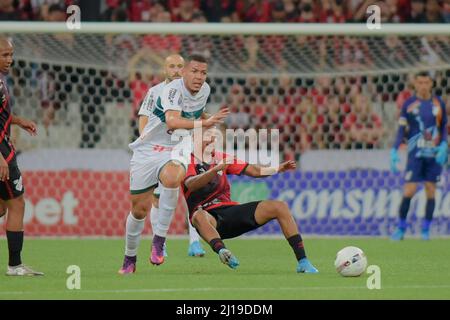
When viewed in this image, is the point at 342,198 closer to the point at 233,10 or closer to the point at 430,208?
the point at 430,208

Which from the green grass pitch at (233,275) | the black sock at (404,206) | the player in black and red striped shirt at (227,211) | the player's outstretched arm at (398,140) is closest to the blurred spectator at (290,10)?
the player's outstretched arm at (398,140)

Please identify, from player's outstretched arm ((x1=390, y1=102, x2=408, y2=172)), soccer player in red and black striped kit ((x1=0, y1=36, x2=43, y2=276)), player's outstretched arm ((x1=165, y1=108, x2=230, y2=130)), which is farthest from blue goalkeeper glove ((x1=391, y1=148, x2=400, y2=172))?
soccer player in red and black striped kit ((x1=0, y1=36, x2=43, y2=276))

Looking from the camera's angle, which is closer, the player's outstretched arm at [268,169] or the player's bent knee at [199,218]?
the player's outstretched arm at [268,169]

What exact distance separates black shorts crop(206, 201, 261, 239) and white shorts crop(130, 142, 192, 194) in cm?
49

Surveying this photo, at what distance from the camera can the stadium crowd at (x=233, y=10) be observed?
639 inches

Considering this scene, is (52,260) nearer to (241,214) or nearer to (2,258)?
(2,258)

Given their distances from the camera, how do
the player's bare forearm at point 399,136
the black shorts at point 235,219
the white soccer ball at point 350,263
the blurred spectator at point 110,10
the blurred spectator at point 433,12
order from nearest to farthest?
the white soccer ball at point 350,263
the black shorts at point 235,219
the player's bare forearm at point 399,136
the blurred spectator at point 110,10
the blurred spectator at point 433,12

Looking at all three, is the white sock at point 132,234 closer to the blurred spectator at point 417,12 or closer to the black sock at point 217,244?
the black sock at point 217,244

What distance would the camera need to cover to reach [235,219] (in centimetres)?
877

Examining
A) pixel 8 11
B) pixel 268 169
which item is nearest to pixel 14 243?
pixel 268 169

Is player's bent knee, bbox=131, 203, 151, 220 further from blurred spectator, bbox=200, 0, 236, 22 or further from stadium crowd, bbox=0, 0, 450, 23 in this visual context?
blurred spectator, bbox=200, 0, 236, 22

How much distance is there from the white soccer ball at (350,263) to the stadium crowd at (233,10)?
27.3 ft

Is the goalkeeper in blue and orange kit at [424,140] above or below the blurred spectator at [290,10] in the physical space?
below

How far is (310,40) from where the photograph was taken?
14.0 m
